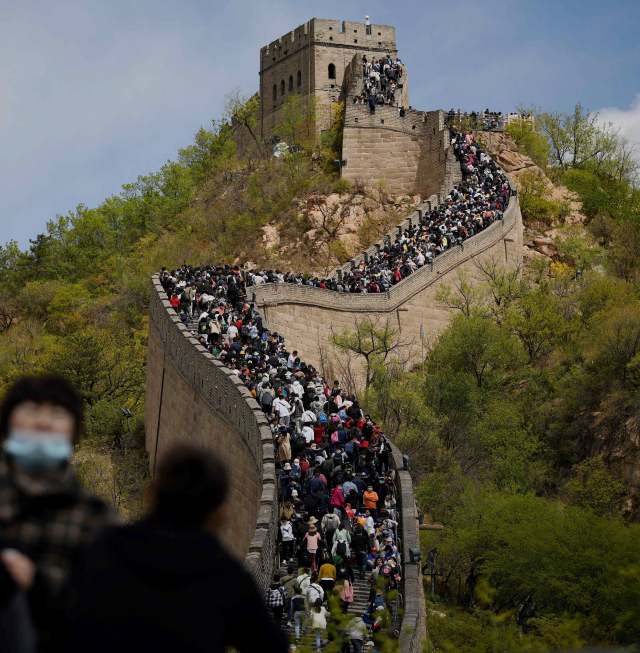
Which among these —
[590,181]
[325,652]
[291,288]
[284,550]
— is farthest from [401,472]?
[590,181]

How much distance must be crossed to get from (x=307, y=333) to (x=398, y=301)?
18.4ft

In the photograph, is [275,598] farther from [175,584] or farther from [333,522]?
[175,584]

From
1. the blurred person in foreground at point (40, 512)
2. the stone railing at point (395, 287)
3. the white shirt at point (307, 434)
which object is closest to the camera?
the blurred person in foreground at point (40, 512)

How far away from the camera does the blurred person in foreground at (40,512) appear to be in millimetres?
2461

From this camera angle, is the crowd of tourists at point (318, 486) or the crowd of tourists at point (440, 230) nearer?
the crowd of tourists at point (318, 486)

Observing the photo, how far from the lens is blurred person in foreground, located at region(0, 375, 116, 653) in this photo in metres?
2.46

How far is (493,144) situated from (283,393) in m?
39.9

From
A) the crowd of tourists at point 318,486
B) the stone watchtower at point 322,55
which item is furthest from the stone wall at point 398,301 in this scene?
the stone watchtower at point 322,55

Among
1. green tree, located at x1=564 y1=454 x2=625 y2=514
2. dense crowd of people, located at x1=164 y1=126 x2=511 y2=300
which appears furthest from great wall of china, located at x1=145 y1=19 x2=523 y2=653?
green tree, located at x1=564 y1=454 x2=625 y2=514

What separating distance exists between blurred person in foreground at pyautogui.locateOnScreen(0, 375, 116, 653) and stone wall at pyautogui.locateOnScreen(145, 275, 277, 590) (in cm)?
1119

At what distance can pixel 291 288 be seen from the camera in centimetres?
3603

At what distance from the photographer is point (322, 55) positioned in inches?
2569

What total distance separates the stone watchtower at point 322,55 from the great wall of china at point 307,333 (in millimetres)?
1369

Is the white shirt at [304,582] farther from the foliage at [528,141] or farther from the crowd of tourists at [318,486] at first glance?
the foliage at [528,141]
